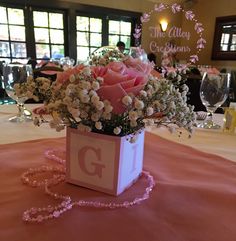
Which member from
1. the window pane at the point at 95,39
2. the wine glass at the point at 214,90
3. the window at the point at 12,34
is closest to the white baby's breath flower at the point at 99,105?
the wine glass at the point at 214,90

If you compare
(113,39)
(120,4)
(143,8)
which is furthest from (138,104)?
(143,8)

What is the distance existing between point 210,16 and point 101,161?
5.84 metres

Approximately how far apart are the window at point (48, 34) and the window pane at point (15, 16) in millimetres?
212

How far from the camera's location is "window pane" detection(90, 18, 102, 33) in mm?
5082

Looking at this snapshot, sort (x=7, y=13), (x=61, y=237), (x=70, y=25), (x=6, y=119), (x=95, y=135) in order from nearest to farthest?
(x=61, y=237)
(x=95, y=135)
(x=6, y=119)
(x=7, y=13)
(x=70, y=25)

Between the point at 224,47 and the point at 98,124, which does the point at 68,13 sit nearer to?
the point at 224,47

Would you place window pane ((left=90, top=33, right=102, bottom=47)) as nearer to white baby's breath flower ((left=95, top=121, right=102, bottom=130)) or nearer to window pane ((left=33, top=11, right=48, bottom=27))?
window pane ((left=33, top=11, right=48, bottom=27))

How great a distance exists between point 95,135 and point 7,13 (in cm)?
459

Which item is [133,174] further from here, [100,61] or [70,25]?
[70,25]

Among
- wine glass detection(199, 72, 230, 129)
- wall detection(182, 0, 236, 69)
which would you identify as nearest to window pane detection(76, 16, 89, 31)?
wall detection(182, 0, 236, 69)

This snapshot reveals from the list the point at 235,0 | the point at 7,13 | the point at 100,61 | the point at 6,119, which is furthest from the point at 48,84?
the point at 235,0

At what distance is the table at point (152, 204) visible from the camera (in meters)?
0.36

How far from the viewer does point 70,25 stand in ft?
15.7

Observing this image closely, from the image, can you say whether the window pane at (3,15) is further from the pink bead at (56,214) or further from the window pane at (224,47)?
the pink bead at (56,214)
